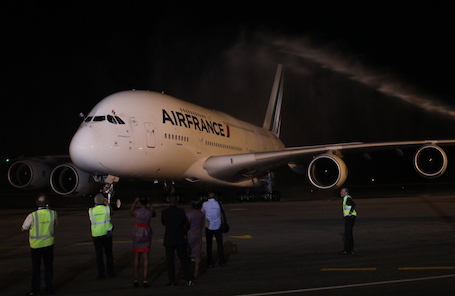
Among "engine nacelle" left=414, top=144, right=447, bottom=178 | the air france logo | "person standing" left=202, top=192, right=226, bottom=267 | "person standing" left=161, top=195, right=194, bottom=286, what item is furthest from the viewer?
"engine nacelle" left=414, top=144, right=447, bottom=178

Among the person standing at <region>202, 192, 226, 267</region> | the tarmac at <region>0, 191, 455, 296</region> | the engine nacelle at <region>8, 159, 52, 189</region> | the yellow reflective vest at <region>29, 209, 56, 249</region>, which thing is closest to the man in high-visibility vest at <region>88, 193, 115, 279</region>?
the tarmac at <region>0, 191, 455, 296</region>

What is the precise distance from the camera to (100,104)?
22109 millimetres

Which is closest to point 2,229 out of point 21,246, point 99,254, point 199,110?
point 21,246

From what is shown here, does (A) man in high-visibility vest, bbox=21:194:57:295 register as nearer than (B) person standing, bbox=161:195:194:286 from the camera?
Yes

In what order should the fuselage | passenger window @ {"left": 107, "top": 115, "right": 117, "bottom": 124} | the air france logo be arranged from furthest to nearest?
the air france logo < passenger window @ {"left": 107, "top": 115, "right": 117, "bottom": 124} < the fuselage

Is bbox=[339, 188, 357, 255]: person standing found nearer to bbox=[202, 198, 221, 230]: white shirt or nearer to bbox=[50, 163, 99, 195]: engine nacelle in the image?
bbox=[202, 198, 221, 230]: white shirt

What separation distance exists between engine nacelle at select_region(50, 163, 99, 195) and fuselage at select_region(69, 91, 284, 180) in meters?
3.95

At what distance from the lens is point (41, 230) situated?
839 centimetres

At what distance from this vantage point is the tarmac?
8.20 metres

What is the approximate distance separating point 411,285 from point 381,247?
3.95 m

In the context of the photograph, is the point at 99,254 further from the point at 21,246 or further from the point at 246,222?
the point at 246,222

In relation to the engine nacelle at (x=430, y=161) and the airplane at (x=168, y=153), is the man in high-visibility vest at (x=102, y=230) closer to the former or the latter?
the airplane at (x=168, y=153)

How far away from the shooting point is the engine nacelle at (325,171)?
25.4 metres

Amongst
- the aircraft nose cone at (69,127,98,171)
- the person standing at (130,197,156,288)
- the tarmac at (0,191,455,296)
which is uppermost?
the aircraft nose cone at (69,127,98,171)
